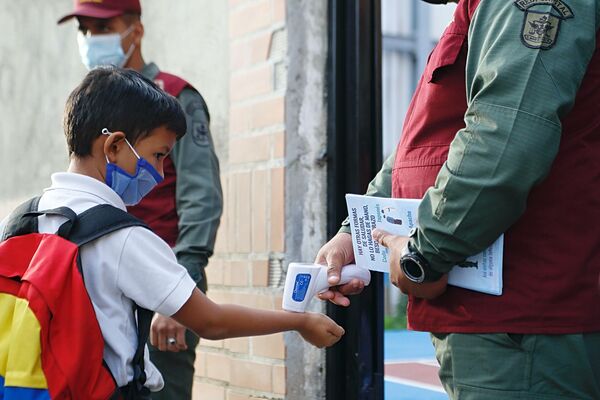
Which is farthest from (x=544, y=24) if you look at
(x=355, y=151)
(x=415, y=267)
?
(x=355, y=151)

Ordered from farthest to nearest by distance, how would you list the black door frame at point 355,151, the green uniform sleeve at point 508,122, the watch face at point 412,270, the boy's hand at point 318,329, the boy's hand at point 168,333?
the black door frame at point 355,151 → the boy's hand at point 168,333 → the boy's hand at point 318,329 → the watch face at point 412,270 → the green uniform sleeve at point 508,122

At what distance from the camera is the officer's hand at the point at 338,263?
1997mm

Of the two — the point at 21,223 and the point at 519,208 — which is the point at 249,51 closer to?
the point at 21,223

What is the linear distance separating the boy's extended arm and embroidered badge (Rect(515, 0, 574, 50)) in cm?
83

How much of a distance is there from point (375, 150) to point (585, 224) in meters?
1.57

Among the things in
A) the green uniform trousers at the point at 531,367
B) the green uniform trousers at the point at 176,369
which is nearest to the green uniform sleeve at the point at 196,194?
the green uniform trousers at the point at 176,369

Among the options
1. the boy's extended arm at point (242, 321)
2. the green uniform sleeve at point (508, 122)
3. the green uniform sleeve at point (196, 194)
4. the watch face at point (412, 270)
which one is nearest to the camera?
the green uniform sleeve at point (508, 122)

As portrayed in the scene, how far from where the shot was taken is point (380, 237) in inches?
70.6

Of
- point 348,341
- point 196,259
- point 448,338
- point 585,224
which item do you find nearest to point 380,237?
point 448,338

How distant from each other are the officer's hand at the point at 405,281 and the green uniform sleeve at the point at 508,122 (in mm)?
87

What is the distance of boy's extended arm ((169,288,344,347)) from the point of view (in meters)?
1.97

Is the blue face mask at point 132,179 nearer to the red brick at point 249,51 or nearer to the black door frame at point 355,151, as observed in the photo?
the black door frame at point 355,151

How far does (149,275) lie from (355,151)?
4.55 ft

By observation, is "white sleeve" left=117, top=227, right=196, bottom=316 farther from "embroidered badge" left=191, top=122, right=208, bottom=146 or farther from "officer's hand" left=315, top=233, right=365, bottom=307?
"embroidered badge" left=191, top=122, right=208, bottom=146
